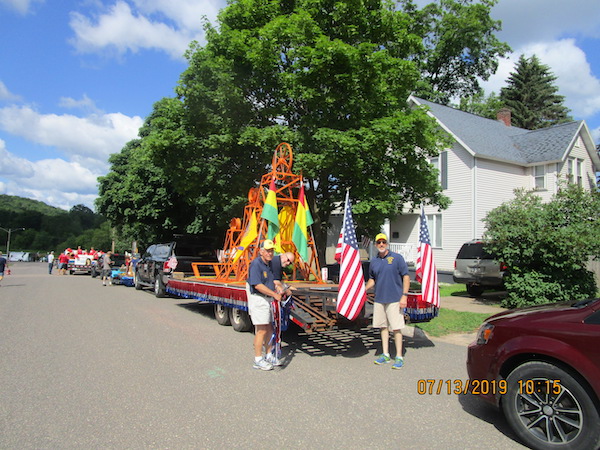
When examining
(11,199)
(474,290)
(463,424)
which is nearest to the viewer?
(463,424)

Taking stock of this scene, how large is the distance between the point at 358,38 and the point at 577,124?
1697 cm

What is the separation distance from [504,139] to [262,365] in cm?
2317

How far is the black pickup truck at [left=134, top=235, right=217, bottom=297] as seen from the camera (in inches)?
616

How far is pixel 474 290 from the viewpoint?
50.8 ft

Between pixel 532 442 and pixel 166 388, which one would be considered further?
pixel 166 388

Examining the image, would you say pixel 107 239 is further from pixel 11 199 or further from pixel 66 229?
pixel 11 199

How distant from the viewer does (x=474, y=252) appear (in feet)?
48.2

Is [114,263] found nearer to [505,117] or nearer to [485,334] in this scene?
[505,117]

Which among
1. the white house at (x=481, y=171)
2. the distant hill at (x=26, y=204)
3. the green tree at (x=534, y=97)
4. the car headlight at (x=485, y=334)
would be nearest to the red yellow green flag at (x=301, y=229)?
the car headlight at (x=485, y=334)

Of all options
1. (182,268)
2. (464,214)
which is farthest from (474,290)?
(182,268)

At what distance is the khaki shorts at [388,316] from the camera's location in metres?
6.61

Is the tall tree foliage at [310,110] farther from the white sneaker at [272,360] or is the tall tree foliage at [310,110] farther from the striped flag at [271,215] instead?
the white sneaker at [272,360]

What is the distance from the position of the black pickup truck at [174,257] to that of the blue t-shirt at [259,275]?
30.3ft
